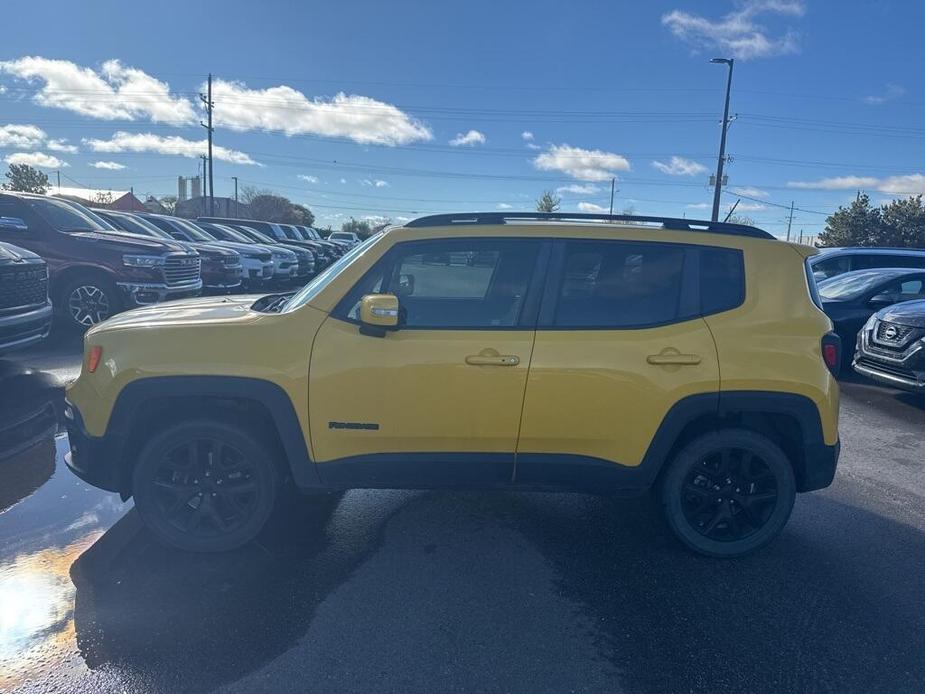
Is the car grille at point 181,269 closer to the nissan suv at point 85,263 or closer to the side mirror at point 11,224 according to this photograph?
the nissan suv at point 85,263

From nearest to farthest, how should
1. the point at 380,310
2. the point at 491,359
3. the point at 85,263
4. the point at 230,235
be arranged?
the point at 380,310, the point at 491,359, the point at 85,263, the point at 230,235

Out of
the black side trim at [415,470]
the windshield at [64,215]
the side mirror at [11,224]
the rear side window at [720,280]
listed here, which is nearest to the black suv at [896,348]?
the rear side window at [720,280]

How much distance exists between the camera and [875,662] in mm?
2654

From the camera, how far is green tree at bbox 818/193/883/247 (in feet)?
150

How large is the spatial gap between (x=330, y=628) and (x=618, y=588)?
1.44 m

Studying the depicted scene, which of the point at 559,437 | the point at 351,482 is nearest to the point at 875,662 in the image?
the point at 559,437

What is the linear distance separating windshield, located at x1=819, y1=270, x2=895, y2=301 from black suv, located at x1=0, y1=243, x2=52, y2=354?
10.1m

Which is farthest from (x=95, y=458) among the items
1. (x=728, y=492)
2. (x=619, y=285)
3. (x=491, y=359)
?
(x=728, y=492)

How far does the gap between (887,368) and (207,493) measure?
23.0 feet

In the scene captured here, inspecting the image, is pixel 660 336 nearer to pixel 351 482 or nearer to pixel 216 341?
pixel 351 482

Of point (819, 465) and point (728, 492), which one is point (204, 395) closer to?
point (728, 492)

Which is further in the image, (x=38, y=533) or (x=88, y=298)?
(x=88, y=298)

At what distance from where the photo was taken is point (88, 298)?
900cm

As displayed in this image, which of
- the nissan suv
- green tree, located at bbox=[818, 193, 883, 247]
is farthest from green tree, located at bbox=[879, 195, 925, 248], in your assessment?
the nissan suv
